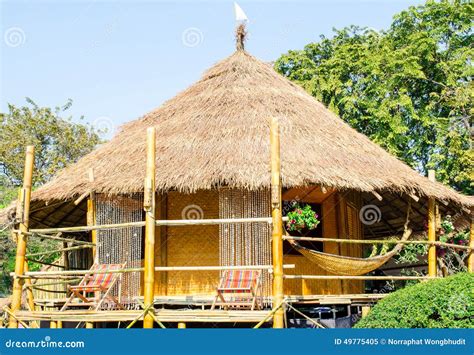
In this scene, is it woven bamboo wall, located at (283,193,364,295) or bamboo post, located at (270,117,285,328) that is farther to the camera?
woven bamboo wall, located at (283,193,364,295)

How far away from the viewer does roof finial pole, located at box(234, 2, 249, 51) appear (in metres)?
14.7

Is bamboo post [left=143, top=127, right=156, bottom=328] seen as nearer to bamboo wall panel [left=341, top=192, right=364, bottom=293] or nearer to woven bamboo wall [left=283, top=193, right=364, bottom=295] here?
woven bamboo wall [left=283, top=193, right=364, bottom=295]

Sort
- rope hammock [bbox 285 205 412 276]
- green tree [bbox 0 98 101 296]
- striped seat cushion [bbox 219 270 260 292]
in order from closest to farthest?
rope hammock [bbox 285 205 412 276] → striped seat cushion [bbox 219 270 260 292] → green tree [bbox 0 98 101 296]

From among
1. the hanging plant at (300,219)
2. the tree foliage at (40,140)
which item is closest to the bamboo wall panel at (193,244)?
the hanging plant at (300,219)

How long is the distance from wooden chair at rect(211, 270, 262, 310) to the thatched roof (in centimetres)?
129

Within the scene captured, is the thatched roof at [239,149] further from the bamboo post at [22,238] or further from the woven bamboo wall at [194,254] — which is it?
the bamboo post at [22,238]

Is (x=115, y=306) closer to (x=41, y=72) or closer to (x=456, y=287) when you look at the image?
(x=456, y=287)

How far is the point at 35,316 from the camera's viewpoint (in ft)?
32.1

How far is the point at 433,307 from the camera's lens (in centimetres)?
784

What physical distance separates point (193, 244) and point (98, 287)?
6.71 ft

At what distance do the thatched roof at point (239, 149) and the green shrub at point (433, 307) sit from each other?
97.6 inches

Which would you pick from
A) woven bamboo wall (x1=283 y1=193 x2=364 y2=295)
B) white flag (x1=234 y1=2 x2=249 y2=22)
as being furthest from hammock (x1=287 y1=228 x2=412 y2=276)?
white flag (x1=234 y1=2 x2=249 y2=22)
